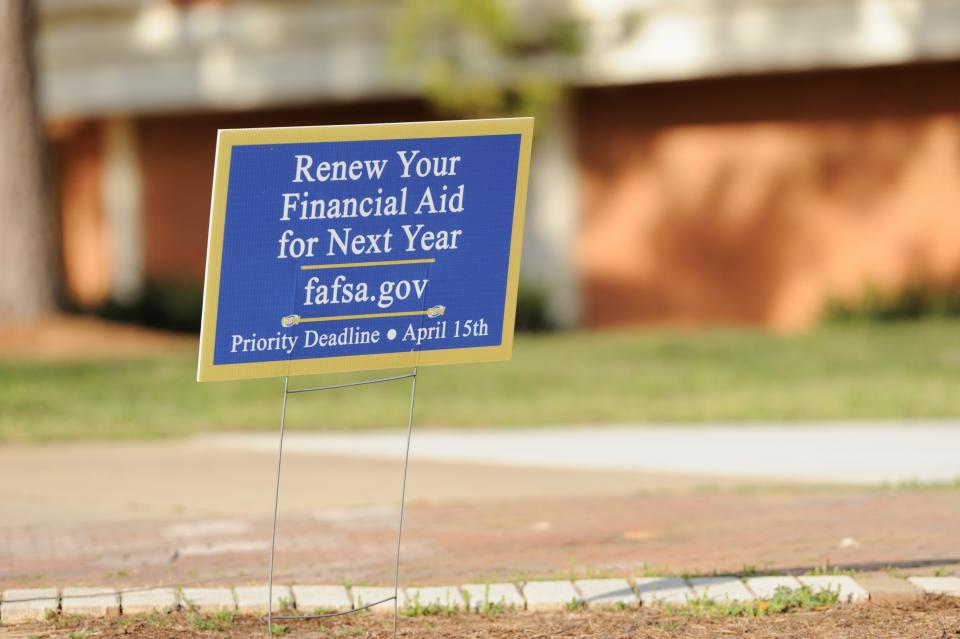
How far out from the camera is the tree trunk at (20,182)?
58.7 feet

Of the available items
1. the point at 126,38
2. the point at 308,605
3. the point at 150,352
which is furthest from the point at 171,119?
the point at 308,605

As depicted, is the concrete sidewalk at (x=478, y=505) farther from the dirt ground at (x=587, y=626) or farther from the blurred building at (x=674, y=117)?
the blurred building at (x=674, y=117)

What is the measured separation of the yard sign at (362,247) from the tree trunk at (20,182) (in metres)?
12.6

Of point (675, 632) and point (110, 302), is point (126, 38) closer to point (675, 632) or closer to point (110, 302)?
point (110, 302)

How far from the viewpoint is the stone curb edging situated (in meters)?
6.48

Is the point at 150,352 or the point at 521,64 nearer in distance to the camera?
the point at 150,352

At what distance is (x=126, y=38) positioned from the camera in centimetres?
2392

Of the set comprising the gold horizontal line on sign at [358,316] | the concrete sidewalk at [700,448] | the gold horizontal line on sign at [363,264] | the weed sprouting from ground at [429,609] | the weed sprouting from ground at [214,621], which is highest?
the gold horizontal line on sign at [363,264]

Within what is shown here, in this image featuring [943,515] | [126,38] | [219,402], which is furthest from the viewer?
[126,38]

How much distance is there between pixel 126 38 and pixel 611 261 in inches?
314

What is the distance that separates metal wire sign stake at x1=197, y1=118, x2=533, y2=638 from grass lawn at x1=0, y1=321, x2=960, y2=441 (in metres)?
6.42

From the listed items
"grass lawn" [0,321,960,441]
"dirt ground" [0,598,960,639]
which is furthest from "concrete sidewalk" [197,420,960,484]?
"dirt ground" [0,598,960,639]

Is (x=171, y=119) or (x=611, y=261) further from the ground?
(x=171, y=119)

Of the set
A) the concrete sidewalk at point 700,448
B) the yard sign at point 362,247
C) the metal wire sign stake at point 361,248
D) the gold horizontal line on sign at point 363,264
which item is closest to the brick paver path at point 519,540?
the concrete sidewalk at point 700,448
